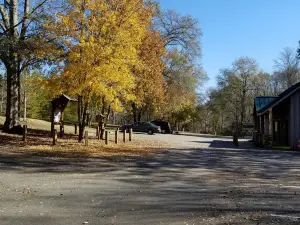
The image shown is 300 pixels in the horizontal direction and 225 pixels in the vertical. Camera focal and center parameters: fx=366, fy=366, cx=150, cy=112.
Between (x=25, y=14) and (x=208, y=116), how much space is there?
64277mm

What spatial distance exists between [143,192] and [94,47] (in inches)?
439

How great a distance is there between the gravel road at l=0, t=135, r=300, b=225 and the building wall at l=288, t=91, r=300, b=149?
11.9 meters

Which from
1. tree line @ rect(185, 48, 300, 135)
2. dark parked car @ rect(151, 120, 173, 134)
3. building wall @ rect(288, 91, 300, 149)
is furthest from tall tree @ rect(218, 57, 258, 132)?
building wall @ rect(288, 91, 300, 149)

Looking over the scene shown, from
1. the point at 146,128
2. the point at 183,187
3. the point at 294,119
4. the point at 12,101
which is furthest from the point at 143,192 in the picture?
the point at 146,128

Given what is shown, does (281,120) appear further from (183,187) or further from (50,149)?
(183,187)

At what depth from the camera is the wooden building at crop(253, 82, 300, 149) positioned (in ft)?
87.7

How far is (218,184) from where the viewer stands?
421 inches

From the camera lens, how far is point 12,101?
23.6m

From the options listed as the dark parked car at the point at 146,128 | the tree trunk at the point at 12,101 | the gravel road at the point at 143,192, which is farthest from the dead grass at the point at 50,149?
the dark parked car at the point at 146,128

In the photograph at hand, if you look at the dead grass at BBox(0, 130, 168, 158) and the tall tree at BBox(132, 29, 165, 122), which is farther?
the tall tree at BBox(132, 29, 165, 122)

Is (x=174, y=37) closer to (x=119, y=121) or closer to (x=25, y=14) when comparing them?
(x=25, y=14)

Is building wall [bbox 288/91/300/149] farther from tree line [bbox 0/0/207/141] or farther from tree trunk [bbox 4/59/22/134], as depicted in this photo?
tree trunk [bbox 4/59/22/134]

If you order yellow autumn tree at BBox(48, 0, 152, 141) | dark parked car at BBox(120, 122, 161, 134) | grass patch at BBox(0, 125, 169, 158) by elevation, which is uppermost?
yellow autumn tree at BBox(48, 0, 152, 141)

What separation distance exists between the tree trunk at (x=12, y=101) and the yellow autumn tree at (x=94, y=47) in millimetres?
4967
